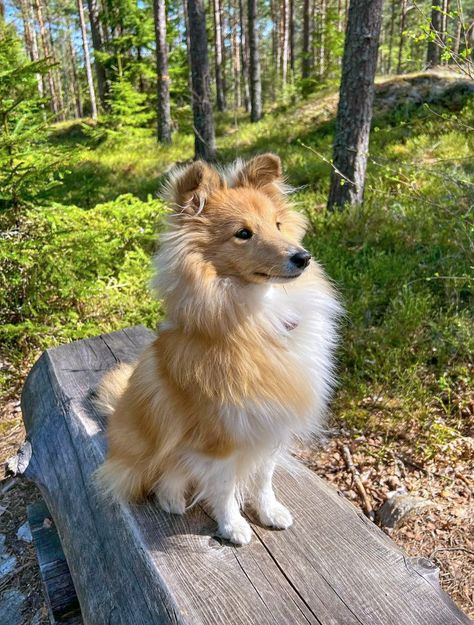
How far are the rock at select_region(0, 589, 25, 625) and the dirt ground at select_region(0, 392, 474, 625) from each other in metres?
0.02

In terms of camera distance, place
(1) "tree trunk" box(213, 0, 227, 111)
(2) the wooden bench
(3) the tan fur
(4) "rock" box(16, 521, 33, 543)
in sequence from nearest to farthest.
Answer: (2) the wooden bench, (3) the tan fur, (4) "rock" box(16, 521, 33, 543), (1) "tree trunk" box(213, 0, 227, 111)

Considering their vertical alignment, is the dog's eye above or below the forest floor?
above

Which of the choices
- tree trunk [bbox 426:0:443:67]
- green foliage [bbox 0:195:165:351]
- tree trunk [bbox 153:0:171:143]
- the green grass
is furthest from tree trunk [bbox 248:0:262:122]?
green foliage [bbox 0:195:165:351]

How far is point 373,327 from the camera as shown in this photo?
4.12m

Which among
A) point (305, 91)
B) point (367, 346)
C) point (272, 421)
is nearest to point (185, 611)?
point (272, 421)

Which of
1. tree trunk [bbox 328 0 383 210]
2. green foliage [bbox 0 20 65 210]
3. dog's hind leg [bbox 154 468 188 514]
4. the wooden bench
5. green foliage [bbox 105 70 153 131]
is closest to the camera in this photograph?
the wooden bench

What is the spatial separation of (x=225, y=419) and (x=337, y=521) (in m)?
0.78

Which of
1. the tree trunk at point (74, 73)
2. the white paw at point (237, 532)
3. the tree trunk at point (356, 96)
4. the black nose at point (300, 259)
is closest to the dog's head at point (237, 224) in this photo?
the black nose at point (300, 259)

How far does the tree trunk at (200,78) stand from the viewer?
982 cm

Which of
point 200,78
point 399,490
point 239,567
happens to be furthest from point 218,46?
point 239,567

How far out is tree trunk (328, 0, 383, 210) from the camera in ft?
18.6

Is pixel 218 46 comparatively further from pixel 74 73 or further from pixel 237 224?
pixel 237 224

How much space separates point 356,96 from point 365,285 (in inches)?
108

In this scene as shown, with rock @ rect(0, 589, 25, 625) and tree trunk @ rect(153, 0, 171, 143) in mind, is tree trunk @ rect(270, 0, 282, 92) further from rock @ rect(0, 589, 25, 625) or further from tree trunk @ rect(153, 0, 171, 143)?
rock @ rect(0, 589, 25, 625)
